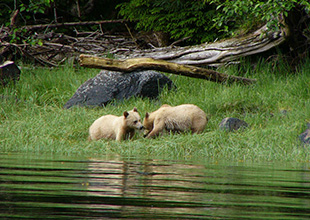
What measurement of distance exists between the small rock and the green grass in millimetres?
226

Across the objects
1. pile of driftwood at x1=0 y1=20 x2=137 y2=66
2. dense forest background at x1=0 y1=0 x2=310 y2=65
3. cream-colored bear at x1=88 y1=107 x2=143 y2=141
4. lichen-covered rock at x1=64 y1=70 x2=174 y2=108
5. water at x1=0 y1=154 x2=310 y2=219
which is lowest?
cream-colored bear at x1=88 y1=107 x2=143 y2=141

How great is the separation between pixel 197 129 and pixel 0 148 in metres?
3.78

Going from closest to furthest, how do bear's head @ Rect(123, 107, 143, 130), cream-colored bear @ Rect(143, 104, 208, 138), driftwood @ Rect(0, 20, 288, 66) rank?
bear's head @ Rect(123, 107, 143, 130)
cream-colored bear @ Rect(143, 104, 208, 138)
driftwood @ Rect(0, 20, 288, 66)

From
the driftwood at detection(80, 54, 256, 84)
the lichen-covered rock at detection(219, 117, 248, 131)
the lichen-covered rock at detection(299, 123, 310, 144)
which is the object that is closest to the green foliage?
the driftwood at detection(80, 54, 256, 84)

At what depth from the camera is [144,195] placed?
3.06 meters

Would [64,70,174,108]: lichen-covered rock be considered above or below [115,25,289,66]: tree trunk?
below

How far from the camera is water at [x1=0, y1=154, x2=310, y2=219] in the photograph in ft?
7.99

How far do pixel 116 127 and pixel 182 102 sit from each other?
227 centimetres

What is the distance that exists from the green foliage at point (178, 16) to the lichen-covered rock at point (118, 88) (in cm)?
378

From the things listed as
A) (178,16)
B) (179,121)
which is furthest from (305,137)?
(178,16)

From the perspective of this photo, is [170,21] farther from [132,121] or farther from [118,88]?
[132,121]

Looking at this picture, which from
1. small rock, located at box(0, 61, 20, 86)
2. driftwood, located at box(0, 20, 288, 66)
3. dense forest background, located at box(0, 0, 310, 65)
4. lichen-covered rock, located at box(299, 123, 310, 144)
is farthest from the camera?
driftwood, located at box(0, 20, 288, 66)

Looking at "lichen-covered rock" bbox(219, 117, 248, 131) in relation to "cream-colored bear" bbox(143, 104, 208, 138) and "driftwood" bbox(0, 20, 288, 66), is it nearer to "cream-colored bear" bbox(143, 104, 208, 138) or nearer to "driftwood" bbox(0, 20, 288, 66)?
"cream-colored bear" bbox(143, 104, 208, 138)

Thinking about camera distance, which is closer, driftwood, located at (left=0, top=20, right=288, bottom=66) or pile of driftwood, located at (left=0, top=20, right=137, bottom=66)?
driftwood, located at (left=0, top=20, right=288, bottom=66)
